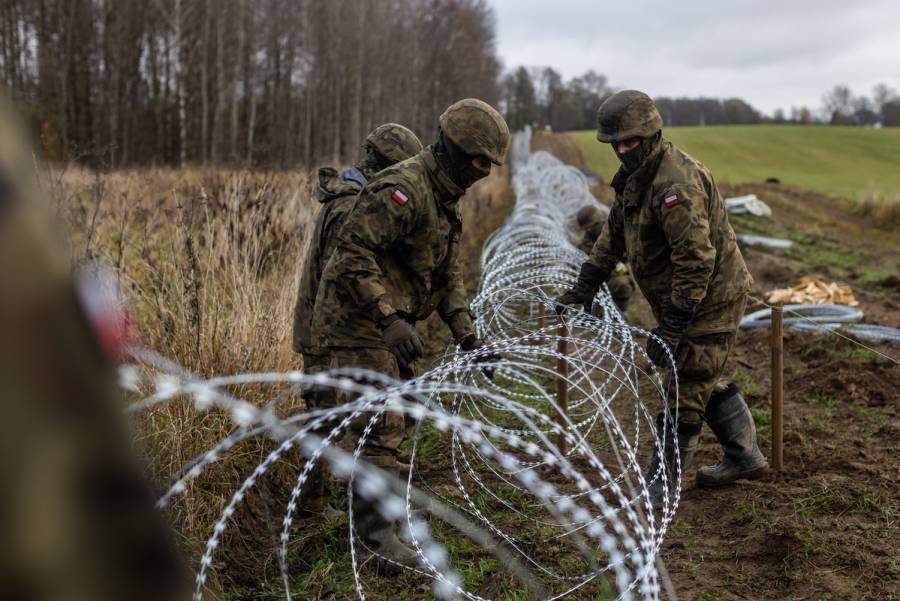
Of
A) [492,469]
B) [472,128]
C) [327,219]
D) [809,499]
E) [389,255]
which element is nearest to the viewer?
[492,469]

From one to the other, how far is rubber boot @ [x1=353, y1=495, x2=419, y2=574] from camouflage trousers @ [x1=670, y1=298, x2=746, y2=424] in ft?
5.70

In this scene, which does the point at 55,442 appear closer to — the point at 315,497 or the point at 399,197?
the point at 399,197

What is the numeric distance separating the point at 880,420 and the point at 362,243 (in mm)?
4194

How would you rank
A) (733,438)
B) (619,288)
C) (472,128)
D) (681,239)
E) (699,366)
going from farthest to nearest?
(619,288) < (733,438) < (699,366) < (681,239) < (472,128)

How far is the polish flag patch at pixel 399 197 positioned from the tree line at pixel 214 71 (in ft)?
67.8

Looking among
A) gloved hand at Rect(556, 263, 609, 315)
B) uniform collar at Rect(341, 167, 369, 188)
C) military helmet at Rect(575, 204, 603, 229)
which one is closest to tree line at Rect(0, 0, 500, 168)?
military helmet at Rect(575, 204, 603, 229)

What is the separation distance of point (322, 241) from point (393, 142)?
0.70 metres

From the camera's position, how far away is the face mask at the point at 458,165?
3.45 m

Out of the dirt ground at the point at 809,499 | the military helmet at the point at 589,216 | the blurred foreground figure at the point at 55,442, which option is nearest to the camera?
the blurred foreground figure at the point at 55,442

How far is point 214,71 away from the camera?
96.2ft

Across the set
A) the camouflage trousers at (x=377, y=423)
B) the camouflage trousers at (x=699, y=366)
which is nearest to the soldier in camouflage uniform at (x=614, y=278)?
the camouflage trousers at (x=699, y=366)

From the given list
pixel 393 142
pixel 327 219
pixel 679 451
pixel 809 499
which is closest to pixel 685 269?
pixel 679 451

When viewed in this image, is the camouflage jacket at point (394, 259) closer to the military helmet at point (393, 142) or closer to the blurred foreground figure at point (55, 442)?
the military helmet at point (393, 142)

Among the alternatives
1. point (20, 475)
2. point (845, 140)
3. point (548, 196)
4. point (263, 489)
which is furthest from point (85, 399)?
point (845, 140)
